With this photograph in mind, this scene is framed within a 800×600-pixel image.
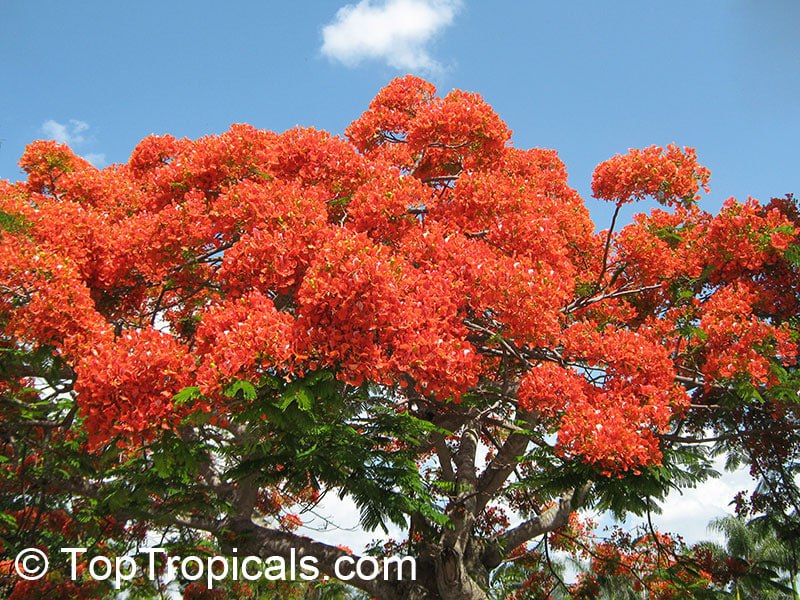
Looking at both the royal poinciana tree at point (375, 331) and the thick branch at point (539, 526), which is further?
the thick branch at point (539, 526)

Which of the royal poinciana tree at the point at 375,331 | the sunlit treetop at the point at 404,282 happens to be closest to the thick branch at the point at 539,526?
the royal poinciana tree at the point at 375,331

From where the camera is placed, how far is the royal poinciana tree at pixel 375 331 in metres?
4.92

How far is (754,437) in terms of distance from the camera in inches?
332

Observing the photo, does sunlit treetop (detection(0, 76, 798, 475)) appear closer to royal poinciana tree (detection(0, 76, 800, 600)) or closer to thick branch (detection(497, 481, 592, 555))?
royal poinciana tree (detection(0, 76, 800, 600))

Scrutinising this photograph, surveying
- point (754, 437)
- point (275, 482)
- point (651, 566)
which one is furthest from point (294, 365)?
point (651, 566)

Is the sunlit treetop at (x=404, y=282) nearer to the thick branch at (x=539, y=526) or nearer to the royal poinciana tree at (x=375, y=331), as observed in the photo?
the royal poinciana tree at (x=375, y=331)

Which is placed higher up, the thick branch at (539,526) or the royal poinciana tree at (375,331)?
the royal poinciana tree at (375,331)

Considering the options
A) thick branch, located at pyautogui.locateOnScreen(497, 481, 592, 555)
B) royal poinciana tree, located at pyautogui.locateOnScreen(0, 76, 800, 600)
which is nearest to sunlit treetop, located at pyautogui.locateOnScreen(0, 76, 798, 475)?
royal poinciana tree, located at pyautogui.locateOnScreen(0, 76, 800, 600)

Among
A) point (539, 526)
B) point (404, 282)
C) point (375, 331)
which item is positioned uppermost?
point (404, 282)

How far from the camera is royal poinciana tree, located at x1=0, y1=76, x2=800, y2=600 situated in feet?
16.1

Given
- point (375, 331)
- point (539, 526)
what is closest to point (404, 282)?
point (375, 331)

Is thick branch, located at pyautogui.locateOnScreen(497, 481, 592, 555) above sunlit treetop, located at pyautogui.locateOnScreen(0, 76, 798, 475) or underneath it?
underneath

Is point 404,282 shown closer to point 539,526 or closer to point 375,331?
point 375,331

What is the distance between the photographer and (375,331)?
16.3 feet
